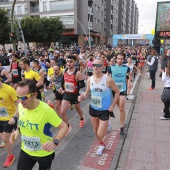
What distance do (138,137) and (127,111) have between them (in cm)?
205

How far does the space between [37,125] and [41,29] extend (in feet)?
125

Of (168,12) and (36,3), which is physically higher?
(36,3)

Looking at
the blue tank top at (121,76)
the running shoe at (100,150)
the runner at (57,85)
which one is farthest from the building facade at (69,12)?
the running shoe at (100,150)

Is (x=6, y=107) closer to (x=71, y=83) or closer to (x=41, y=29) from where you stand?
(x=71, y=83)

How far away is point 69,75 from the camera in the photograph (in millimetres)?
5195

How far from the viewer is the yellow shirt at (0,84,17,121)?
374cm

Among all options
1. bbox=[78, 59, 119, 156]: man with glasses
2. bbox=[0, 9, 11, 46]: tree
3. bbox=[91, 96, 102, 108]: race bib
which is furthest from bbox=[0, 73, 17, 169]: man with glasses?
bbox=[0, 9, 11, 46]: tree

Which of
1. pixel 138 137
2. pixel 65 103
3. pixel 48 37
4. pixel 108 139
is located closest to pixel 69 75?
pixel 65 103

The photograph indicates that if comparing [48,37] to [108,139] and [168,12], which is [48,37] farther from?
[108,139]

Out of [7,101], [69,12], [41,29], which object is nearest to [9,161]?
[7,101]

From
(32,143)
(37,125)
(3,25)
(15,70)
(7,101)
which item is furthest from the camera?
(3,25)

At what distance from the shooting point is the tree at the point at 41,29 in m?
38.0

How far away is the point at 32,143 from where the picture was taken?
8.58ft

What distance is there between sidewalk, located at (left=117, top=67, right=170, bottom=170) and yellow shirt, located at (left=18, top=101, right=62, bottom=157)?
2.03 m
